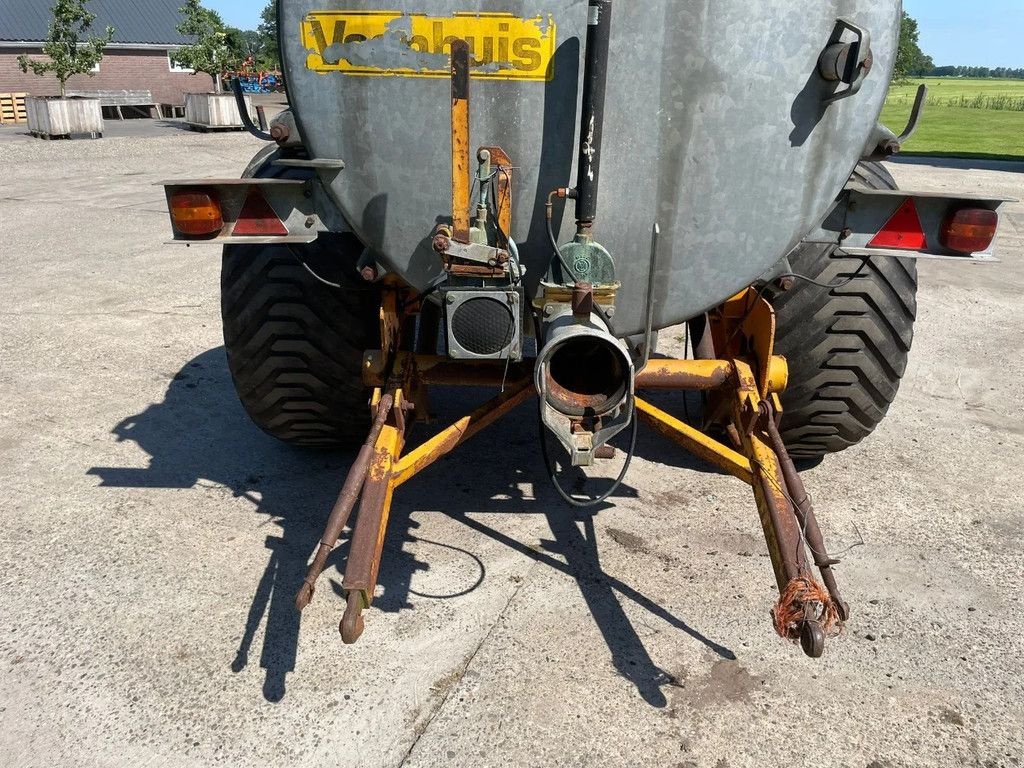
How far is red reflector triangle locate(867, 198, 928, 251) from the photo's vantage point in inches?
107

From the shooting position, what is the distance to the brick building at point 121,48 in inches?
1230

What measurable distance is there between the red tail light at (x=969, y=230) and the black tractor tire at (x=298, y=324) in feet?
6.63

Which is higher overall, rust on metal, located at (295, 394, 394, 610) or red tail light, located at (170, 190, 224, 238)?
red tail light, located at (170, 190, 224, 238)

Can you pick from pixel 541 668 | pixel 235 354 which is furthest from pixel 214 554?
pixel 541 668

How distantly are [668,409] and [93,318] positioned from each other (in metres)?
4.30

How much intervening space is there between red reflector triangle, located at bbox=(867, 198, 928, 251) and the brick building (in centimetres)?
3526

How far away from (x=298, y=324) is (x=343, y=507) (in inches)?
49.0

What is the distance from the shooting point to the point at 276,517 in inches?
139

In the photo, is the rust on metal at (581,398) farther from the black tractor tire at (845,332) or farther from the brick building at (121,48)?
the brick building at (121,48)

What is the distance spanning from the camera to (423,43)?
231 centimetres

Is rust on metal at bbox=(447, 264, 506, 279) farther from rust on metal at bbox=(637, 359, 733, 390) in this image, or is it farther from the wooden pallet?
the wooden pallet

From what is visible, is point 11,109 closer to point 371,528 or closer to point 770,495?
point 371,528

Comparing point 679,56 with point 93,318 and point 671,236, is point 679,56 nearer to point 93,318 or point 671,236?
point 671,236

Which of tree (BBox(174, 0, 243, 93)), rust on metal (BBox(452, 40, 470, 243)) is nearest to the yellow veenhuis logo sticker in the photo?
rust on metal (BBox(452, 40, 470, 243))
